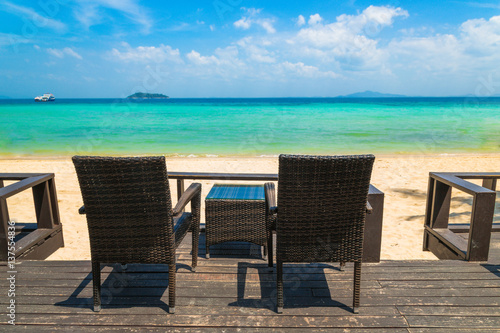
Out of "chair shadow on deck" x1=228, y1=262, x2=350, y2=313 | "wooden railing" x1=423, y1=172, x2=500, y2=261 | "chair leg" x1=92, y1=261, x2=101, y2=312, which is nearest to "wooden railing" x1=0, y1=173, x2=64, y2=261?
"chair leg" x1=92, y1=261, x2=101, y2=312

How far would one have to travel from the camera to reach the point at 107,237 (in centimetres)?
178

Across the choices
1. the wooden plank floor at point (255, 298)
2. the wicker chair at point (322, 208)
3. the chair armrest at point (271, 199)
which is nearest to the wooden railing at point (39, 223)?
the wooden plank floor at point (255, 298)

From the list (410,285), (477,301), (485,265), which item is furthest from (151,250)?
(485,265)

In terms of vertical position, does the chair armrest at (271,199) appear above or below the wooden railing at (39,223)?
above

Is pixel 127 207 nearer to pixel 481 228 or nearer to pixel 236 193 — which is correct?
pixel 236 193

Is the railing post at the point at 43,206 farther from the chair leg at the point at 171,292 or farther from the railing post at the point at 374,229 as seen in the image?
the railing post at the point at 374,229

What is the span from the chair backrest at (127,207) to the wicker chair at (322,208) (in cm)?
63

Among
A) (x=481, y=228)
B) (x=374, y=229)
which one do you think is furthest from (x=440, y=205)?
(x=374, y=229)

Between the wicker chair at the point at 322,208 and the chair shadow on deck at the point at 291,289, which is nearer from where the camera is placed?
the wicker chair at the point at 322,208

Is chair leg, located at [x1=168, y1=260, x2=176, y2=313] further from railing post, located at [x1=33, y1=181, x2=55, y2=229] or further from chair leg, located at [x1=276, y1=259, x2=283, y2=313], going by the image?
railing post, located at [x1=33, y1=181, x2=55, y2=229]

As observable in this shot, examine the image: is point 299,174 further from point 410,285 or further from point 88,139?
point 88,139

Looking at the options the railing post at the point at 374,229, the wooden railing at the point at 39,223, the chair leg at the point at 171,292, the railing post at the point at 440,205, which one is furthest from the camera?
the railing post at the point at 440,205

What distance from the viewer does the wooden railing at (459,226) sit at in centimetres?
246

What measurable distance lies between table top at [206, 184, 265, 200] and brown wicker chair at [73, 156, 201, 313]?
815mm
